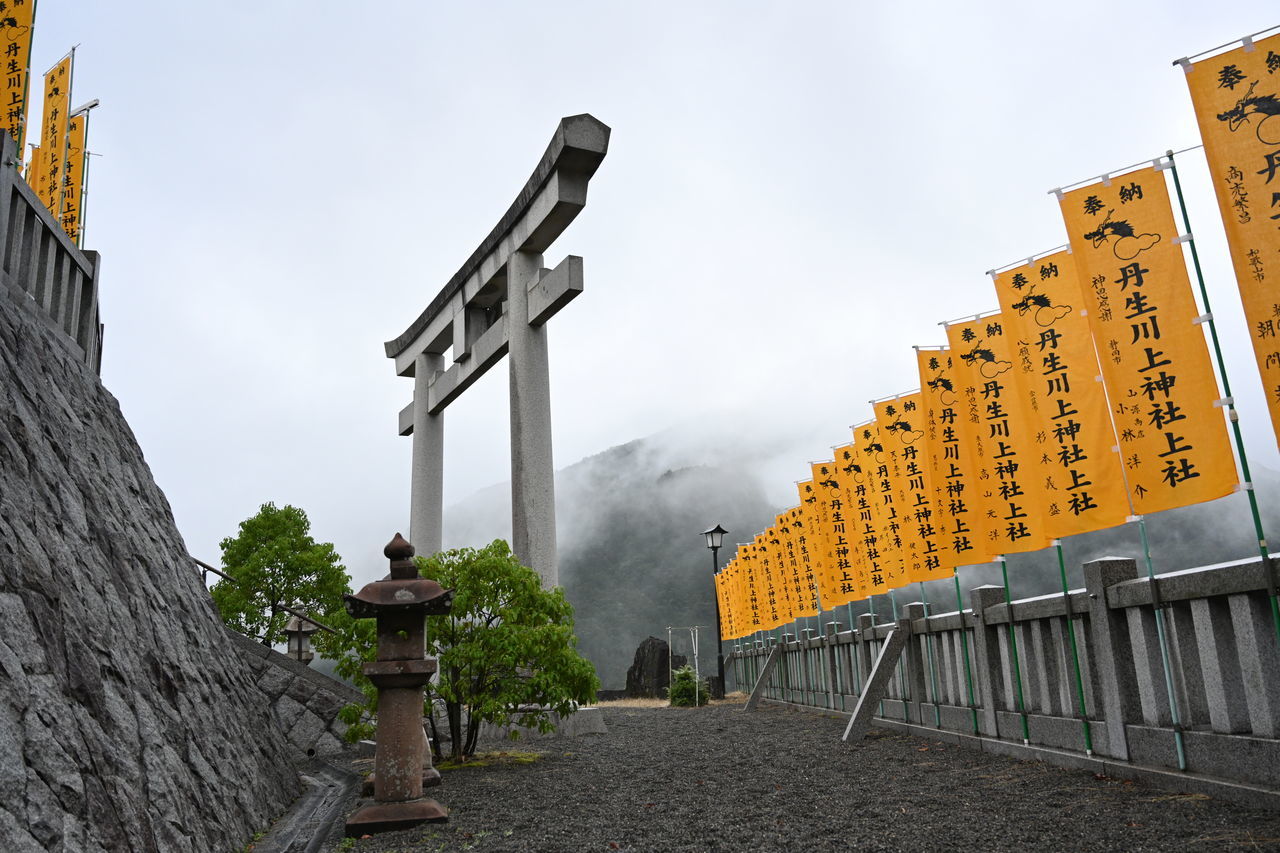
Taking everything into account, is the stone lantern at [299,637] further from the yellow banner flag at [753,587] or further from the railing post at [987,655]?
the railing post at [987,655]

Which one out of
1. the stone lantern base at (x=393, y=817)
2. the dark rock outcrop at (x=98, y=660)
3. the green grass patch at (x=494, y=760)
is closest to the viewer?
the dark rock outcrop at (x=98, y=660)

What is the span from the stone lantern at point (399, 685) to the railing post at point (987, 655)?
5.23 meters

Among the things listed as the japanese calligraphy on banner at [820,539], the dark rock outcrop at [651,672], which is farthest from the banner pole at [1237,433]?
the dark rock outcrop at [651,672]

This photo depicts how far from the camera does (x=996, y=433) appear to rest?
8.36m

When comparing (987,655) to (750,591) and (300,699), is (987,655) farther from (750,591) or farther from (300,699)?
(750,591)

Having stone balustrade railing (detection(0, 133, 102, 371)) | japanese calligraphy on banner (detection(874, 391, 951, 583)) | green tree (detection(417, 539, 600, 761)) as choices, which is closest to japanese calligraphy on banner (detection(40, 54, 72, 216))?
stone balustrade railing (detection(0, 133, 102, 371))

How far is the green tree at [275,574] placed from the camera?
21812 millimetres

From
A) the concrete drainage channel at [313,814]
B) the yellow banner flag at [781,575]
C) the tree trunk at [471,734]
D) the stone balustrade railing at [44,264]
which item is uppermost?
the stone balustrade railing at [44,264]

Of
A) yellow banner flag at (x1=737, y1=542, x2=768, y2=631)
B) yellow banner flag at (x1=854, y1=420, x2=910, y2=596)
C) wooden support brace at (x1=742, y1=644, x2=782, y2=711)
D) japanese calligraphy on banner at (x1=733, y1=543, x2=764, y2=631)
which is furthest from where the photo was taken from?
Answer: japanese calligraphy on banner at (x1=733, y1=543, x2=764, y2=631)

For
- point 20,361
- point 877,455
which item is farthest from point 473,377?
point 20,361

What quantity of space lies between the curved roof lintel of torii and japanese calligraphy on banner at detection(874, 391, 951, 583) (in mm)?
5045

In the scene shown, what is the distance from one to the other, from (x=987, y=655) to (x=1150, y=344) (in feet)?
12.2

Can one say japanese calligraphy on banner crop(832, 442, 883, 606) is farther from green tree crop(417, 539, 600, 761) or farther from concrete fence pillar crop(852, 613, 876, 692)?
green tree crop(417, 539, 600, 761)

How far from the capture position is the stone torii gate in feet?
43.0
